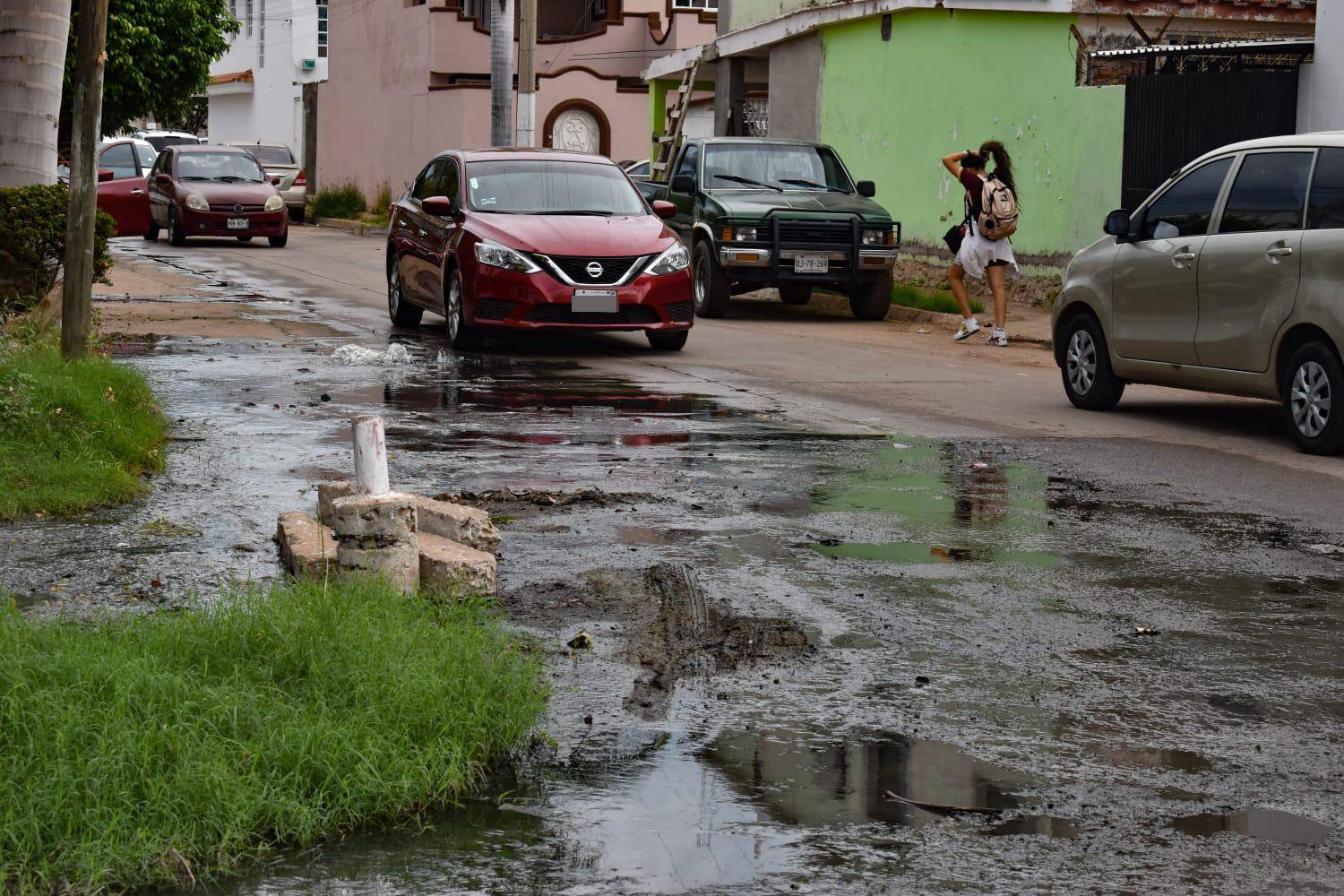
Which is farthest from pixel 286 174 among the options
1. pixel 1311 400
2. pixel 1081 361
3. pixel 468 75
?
pixel 1311 400

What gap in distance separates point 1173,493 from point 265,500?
440cm

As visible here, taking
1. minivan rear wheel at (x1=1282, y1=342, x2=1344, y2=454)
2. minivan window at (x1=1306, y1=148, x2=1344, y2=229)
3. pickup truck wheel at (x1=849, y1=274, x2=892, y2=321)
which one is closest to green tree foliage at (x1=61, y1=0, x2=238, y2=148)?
pickup truck wheel at (x1=849, y1=274, x2=892, y2=321)

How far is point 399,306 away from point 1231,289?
899 cm

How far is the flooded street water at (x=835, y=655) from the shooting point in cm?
412

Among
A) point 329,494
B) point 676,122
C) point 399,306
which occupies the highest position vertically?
point 676,122

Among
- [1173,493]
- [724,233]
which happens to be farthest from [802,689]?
[724,233]

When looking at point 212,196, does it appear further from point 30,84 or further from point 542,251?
point 542,251

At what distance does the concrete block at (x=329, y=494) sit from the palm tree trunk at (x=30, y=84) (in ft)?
25.1

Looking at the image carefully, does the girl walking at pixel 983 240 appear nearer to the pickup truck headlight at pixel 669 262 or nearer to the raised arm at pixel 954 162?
the raised arm at pixel 954 162

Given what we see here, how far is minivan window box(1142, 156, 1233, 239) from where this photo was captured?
1152 cm

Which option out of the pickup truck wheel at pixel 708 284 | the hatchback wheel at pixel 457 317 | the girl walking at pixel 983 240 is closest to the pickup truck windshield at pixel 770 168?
the pickup truck wheel at pixel 708 284

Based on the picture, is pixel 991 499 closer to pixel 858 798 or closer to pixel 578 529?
pixel 578 529

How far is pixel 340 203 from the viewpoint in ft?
151

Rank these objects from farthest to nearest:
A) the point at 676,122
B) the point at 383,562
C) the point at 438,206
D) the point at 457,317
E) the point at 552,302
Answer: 1. the point at 676,122
2. the point at 438,206
3. the point at 457,317
4. the point at 552,302
5. the point at 383,562
